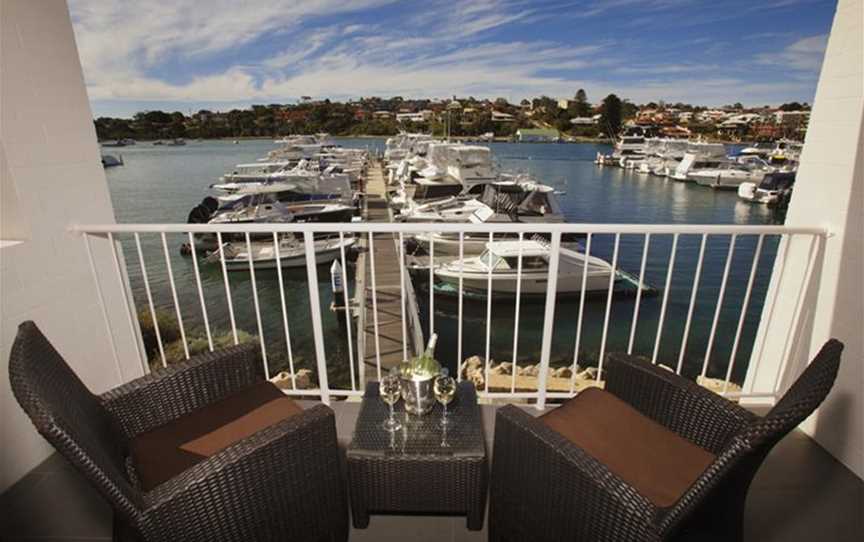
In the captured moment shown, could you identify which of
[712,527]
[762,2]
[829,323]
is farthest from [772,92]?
[712,527]

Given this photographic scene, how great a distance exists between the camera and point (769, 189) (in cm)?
2122

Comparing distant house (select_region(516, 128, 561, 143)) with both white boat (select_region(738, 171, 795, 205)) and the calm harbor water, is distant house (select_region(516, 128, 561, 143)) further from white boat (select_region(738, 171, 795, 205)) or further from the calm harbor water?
white boat (select_region(738, 171, 795, 205))

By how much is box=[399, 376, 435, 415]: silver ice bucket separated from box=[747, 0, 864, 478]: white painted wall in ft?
6.03

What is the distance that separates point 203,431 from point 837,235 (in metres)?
2.80

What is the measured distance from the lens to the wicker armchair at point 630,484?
0.94 meters

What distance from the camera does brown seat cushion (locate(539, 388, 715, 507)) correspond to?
4.01ft

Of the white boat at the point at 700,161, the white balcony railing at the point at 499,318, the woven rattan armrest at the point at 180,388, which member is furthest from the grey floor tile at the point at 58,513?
the white boat at the point at 700,161

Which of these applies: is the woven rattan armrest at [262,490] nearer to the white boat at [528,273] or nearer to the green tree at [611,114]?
the white boat at [528,273]

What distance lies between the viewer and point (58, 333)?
1.90 m

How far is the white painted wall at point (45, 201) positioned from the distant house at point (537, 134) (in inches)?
1578

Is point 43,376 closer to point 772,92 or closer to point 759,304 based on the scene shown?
point 759,304

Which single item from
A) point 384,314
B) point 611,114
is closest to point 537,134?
point 611,114

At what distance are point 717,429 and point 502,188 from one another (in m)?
15.9

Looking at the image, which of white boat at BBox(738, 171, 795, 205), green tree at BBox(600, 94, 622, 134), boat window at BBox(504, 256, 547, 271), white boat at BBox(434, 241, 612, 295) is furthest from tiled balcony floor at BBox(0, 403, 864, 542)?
green tree at BBox(600, 94, 622, 134)
